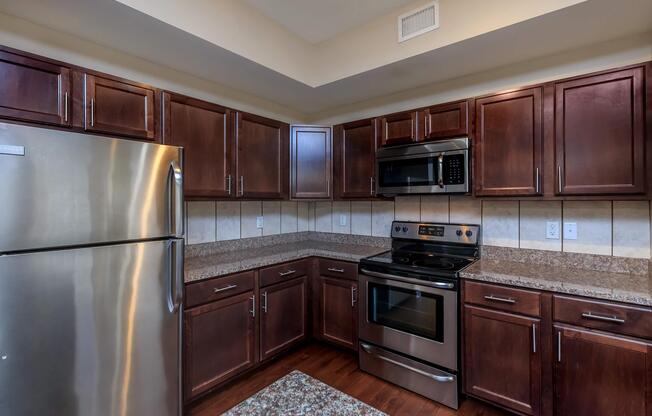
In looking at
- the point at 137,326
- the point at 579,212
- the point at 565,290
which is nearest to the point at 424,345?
the point at 565,290

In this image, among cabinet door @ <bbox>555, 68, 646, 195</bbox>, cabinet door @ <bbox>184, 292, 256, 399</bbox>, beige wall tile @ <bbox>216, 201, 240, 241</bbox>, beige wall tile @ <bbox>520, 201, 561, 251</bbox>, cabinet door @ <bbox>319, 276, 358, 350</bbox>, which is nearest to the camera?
cabinet door @ <bbox>555, 68, 646, 195</bbox>

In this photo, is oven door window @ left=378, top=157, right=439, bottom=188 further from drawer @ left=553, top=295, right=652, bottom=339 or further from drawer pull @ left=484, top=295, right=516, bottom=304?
drawer @ left=553, top=295, right=652, bottom=339

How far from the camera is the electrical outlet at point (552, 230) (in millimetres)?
2104

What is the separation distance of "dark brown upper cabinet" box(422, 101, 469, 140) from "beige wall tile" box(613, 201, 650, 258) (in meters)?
1.03

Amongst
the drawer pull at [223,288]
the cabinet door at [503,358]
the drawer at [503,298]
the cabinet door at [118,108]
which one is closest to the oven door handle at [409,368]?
the cabinet door at [503,358]

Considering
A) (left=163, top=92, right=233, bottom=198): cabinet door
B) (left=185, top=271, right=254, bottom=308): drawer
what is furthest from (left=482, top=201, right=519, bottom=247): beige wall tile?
(left=163, top=92, right=233, bottom=198): cabinet door

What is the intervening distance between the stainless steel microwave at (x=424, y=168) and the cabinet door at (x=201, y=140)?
1211 mm

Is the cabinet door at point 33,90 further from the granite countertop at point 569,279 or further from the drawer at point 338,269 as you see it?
the granite countertop at point 569,279

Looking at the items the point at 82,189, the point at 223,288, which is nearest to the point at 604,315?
the point at 223,288

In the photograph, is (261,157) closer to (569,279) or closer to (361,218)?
(361,218)

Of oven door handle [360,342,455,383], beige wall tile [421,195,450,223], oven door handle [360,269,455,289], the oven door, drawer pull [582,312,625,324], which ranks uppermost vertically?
beige wall tile [421,195,450,223]

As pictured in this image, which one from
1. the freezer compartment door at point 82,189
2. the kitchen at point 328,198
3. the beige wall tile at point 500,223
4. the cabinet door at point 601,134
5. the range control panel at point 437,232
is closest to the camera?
the freezer compartment door at point 82,189

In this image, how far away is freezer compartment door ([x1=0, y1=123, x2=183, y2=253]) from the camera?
46.0 inches

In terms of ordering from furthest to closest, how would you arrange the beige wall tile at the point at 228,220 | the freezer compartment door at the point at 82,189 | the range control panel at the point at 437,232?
the beige wall tile at the point at 228,220
the range control panel at the point at 437,232
the freezer compartment door at the point at 82,189
